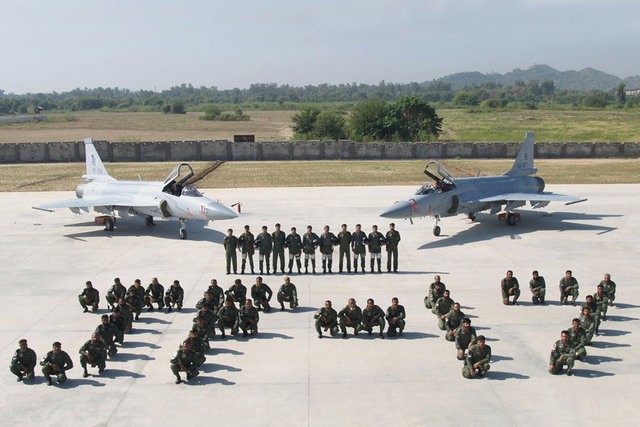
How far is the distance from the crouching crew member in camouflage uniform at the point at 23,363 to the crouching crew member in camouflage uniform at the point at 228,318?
3.50m

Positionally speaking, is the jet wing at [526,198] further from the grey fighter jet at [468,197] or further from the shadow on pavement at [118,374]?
the shadow on pavement at [118,374]

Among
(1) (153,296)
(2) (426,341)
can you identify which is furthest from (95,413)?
(2) (426,341)

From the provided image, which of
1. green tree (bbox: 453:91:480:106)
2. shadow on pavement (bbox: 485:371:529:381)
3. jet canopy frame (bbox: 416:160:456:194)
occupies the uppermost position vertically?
green tree (bbox: 453:91:480:106)

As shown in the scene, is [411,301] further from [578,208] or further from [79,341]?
[578,208]

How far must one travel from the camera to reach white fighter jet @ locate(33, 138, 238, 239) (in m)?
21.2

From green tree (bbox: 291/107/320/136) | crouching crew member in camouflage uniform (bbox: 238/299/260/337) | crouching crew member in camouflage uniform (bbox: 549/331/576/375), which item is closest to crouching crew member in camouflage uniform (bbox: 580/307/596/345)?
crouching crew member in camouflage uniform (bbox: 549/331/576/375)

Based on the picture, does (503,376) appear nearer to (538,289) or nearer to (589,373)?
(589,373)

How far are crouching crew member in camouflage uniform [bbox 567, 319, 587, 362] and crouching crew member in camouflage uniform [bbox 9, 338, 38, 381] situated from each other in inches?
373

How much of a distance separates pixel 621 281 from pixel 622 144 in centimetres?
3928

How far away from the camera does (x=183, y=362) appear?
35.2 ft

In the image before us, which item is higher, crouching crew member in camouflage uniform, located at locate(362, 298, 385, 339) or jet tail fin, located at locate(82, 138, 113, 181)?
jet tail fin, located at locate(82, 138, 113, 181)

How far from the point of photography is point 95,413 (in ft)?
32.1

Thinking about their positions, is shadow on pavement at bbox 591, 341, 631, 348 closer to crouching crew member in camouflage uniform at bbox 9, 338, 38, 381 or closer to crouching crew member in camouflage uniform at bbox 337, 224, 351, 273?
crouching crew member in camouflage uniform at bbox 337, 224, 351, 273

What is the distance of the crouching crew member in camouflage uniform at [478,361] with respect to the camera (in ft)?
Result: 35.3
